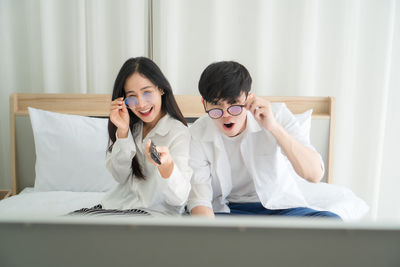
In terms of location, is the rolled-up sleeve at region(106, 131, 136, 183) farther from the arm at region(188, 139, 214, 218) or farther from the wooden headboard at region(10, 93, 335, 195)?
the wooden headboard at region(10, 93, 335, 195)

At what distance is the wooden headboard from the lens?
197 cm

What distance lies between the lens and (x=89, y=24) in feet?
6.75

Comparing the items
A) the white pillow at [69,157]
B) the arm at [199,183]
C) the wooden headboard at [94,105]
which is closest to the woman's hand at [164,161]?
the arm at [199,183]

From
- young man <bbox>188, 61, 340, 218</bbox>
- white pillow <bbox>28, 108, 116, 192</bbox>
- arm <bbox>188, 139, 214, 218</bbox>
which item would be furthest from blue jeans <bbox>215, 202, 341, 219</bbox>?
white pillow <bbox>28, 108, 116, 192</bbox>

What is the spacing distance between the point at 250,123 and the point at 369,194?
149 centimetres

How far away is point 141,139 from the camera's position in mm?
1352

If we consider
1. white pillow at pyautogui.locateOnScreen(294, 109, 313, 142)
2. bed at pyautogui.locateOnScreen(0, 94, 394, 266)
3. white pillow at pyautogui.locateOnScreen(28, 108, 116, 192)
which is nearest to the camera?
bed at pyautogui.locateOnScreen(0, 94, 394, 266)

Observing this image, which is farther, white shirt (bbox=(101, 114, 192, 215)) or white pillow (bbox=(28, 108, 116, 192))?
white pillow (bbox=(28, 108, 116, 192))

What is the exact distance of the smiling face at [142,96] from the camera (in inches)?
48.6

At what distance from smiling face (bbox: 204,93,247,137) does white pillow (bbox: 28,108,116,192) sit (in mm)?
828

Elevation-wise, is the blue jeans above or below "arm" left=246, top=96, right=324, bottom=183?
below

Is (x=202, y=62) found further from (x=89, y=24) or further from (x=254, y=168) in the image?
(x=254, y=168)

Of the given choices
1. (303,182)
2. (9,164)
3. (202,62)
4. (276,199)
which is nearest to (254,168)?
(276,199)

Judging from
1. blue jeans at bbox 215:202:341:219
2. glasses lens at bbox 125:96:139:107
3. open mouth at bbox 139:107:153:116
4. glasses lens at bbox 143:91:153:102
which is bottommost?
blue jeans at bbox 215:202:341:219
